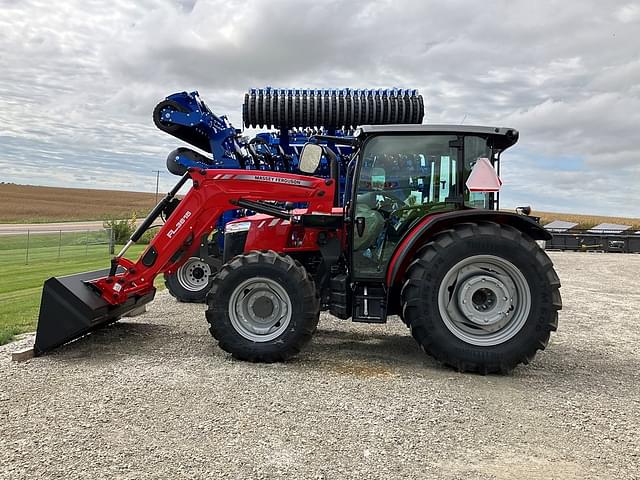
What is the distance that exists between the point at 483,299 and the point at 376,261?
1.15 meters

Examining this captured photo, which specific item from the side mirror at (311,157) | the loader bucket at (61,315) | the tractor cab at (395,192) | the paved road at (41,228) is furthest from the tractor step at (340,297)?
the paved road at (41,228)

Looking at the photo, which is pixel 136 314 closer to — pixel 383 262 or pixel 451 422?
pixel 383 262

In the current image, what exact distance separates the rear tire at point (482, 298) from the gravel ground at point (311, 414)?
26cm

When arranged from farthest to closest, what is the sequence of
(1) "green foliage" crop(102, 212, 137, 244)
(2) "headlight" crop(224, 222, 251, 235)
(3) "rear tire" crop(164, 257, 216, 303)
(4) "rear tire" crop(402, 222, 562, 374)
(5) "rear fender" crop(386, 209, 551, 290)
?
(1) "green foliage" crop(102, 212, 137, 244)
(3) "rear tire" crop(164, 257, 216, 303)
(2) "headlight" crop(224, 222, 251, 235)
(5) "rear fender" crop(386, 209, 551, 290)
(4) "rear tire" crop(402, 222, 562, 374)

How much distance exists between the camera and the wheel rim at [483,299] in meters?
5.35

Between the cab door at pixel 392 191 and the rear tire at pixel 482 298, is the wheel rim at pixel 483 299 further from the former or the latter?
the cab door at pixel 392 191

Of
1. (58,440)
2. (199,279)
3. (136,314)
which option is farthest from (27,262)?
(58,440)

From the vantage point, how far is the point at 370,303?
225 inches

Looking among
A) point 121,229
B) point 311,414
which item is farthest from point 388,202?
point 121,229

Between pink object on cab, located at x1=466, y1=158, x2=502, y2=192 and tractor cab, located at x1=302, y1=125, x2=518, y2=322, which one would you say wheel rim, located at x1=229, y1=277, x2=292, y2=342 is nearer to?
tractor cab, located at x1=302, y1=125, x2=518, y2=322

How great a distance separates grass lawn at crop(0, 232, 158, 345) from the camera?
8.40 m

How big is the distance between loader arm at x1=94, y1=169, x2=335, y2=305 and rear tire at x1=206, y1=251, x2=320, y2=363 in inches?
34.5

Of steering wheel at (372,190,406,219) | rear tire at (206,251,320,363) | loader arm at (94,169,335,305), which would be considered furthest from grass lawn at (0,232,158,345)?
steering wheel at (372,190,406,219)

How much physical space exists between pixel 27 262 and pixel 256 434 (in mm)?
18689
